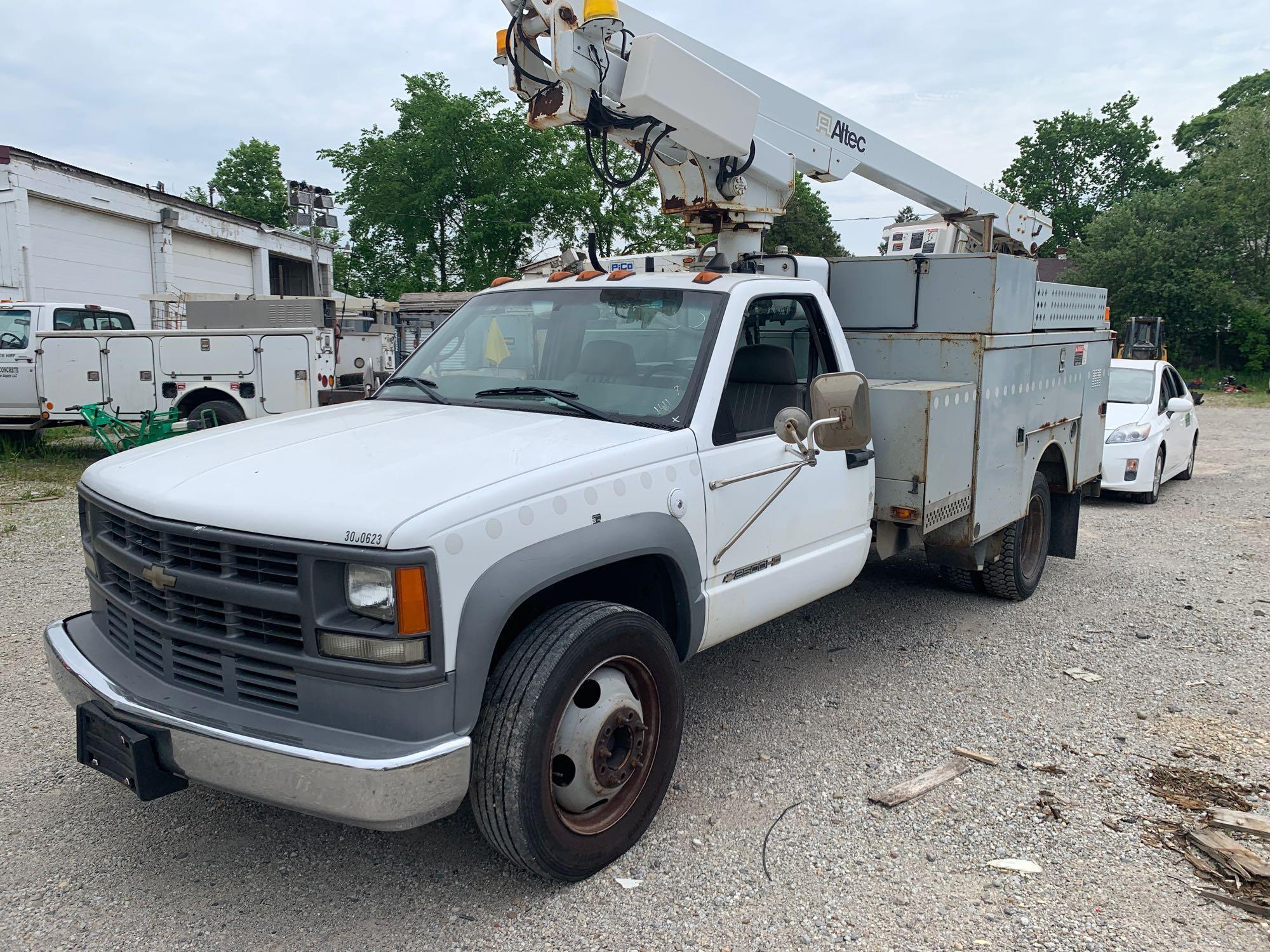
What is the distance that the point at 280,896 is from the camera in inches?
123

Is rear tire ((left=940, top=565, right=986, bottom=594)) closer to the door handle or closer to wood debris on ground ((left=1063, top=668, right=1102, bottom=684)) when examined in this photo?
wood debris on ground ((left=1063, top=668, right=1102, bottom=684))

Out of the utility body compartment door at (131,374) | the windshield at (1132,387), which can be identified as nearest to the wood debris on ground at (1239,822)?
the windshield at (1132,387)

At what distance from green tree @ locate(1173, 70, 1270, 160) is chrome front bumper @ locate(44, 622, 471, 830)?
66.1 m

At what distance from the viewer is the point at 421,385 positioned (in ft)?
Result: 14.4

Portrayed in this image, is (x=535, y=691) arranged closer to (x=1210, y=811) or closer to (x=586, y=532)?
(x=586, y=532)

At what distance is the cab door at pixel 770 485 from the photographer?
375 centimetres

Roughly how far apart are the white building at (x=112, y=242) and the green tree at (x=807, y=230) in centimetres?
2148

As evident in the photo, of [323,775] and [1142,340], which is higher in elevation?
[1142,340]

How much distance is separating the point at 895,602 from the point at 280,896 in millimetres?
4558

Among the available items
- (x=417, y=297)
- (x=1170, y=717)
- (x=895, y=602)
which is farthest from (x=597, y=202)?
(x=1170, y=717)

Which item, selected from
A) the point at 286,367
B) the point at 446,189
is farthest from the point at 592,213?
the point at 286,367

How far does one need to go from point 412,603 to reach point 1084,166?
6506cm

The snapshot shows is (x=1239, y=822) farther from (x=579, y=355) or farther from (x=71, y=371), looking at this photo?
(x=71, y=371)

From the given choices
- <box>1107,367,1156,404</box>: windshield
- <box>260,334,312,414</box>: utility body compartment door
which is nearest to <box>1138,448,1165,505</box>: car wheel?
<box>1107,367,1156,404</box>: windshield
